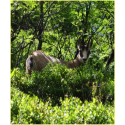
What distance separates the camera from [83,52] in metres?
10.1

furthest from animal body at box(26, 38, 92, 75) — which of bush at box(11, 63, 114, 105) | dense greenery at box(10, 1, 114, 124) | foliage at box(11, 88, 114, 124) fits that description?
foliage at box(11, 88, 114, 124)

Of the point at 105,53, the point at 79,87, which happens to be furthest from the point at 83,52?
the point at 79,87

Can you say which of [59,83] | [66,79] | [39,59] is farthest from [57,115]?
[39,59]

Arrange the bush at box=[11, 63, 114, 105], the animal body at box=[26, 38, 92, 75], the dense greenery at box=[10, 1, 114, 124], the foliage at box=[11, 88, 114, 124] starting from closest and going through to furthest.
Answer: the foliage at box=[11, 88, 114, 124], the dense greenery at box=[10, 1, 114, 124], the bush at box=[11, 63, 114, 105], the animal body at box=[26, 38, 92, 75]

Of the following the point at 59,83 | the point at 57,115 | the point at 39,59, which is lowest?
the point at 57,115

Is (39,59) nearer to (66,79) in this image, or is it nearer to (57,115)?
(66,79)

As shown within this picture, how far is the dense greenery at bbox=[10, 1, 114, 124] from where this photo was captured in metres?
4.48

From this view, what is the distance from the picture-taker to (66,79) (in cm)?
808

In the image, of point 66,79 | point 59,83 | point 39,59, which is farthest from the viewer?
point 39,59

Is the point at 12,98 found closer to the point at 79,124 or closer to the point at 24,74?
the point at 79,124

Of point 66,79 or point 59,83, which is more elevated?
point 66,79

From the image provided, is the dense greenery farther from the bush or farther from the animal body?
the animal body

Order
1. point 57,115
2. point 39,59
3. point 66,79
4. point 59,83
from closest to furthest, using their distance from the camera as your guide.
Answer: point 57,115 < point 59,83 < point 66,79 < point 39,59

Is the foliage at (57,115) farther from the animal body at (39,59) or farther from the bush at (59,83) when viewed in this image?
the animal body at (39,59)
